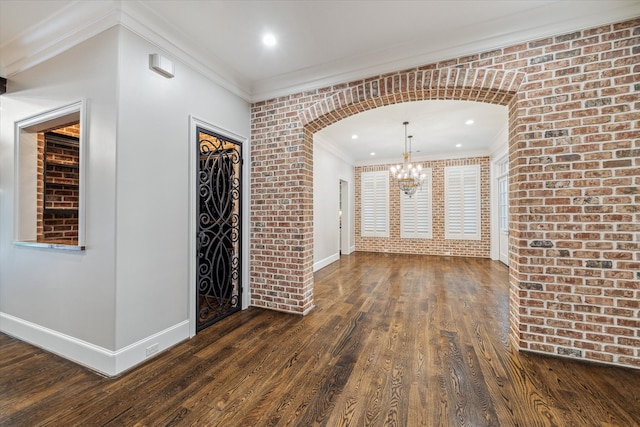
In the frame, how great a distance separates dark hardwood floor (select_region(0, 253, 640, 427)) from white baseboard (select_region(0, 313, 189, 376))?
0.22ft

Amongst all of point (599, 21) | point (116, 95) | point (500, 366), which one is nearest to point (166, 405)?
point (116, 95)

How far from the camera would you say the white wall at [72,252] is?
81.4 inches

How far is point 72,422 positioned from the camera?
1550mm

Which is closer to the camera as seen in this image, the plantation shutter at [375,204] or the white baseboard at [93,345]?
the white baseboard at [93,345]

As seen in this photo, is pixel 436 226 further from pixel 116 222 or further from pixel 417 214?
pixel 116 222

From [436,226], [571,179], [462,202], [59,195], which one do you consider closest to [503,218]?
[462,202]

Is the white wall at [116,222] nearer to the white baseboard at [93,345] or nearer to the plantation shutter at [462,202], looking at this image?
the white baseboard at [93,345]

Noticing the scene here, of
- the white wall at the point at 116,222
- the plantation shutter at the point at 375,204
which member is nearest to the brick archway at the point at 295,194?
the white wall at the point at 116,222

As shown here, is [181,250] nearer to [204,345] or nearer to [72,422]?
[204,345]

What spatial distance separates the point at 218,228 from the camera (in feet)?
10.6

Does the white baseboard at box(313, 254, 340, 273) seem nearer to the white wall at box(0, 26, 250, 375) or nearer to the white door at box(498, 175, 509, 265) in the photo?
the white wall at box(0, 26, 250, 375)

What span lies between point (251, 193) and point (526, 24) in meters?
3.31

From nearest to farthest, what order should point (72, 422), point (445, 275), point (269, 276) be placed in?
point (72, 422) < point (269, 276) < point (445, 275)

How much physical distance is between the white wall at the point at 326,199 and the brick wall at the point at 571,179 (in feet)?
10.7
